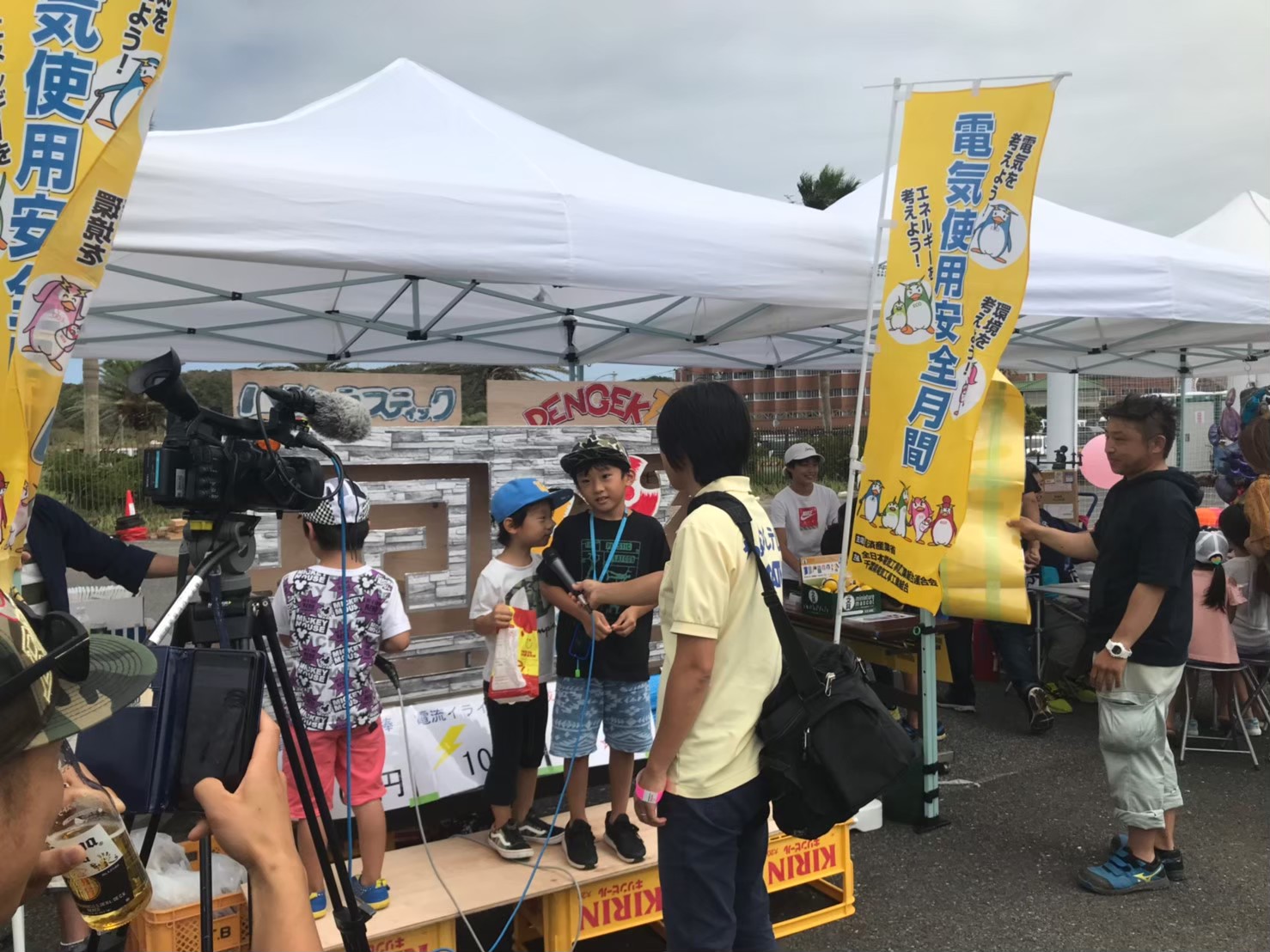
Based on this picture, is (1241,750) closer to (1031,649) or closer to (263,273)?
(1031,649)

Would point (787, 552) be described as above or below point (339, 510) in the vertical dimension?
below

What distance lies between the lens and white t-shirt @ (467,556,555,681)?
2.83m

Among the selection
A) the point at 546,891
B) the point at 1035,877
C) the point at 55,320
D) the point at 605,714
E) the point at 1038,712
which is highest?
the point at 55,320

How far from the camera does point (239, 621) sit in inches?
66.5

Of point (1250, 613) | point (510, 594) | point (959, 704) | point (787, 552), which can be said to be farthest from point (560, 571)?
point (1250, 613)

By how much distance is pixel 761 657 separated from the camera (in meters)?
2.01

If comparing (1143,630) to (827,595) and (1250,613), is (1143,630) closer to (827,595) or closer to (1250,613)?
(827,595)

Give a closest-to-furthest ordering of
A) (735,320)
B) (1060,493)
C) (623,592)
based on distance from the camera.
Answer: (623,592), (735,320), (1060,493)

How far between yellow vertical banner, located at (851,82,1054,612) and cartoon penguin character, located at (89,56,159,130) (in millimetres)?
2632

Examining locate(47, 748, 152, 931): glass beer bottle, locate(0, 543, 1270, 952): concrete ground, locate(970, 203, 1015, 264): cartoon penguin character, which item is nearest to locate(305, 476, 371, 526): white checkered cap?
locate(47, 748, 152, 931): glass beer bottle

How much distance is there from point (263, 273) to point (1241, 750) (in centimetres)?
602

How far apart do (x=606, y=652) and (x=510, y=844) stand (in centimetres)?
70

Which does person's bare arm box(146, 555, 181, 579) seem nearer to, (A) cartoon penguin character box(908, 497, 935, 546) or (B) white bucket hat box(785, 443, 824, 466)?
(A) cartoon penguin character box(908, 497, 935, 546)

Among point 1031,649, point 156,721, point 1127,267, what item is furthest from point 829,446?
point 156,721
